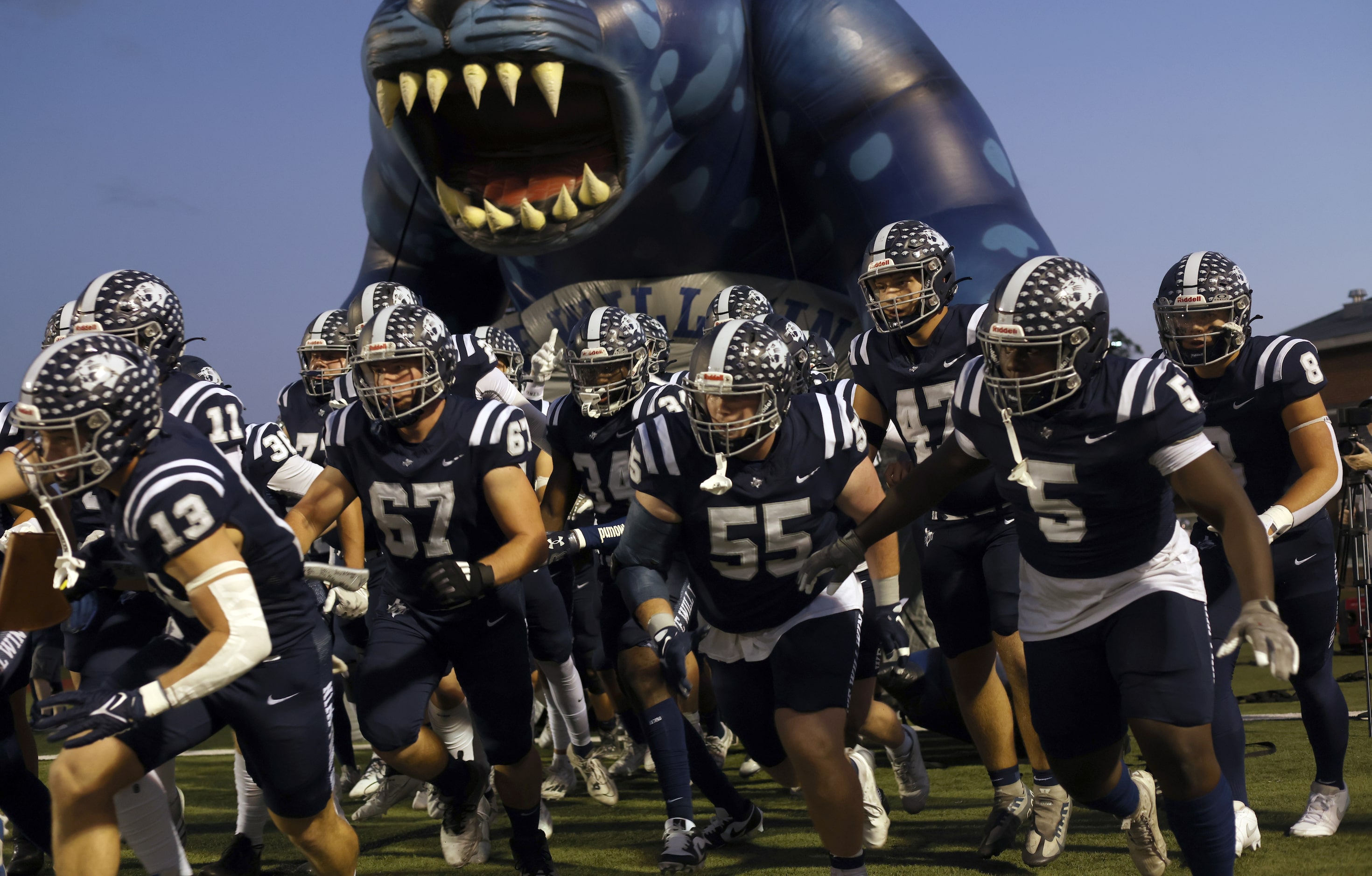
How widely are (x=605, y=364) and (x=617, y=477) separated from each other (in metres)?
0.43

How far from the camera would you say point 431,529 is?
3.86 metres

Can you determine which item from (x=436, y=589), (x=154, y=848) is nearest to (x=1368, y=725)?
(x=436, y=589)

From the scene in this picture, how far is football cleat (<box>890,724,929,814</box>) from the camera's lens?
451 centimetres

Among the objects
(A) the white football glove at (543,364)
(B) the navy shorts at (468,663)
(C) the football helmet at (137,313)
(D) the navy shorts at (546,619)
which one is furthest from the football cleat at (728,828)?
(A) the white football glove at (543,364)

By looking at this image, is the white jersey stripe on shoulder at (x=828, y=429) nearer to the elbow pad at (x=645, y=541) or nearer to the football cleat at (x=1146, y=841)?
the elbow pad at (x=645, y=541)

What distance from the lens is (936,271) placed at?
4309mm

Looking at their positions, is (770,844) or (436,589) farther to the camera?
(770,844)

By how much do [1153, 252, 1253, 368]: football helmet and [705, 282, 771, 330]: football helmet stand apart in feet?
7.85

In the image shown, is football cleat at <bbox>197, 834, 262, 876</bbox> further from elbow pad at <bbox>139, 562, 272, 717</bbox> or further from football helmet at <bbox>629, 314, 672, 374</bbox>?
football helmet at <bbox>629, 314, 672, 374</bbox>

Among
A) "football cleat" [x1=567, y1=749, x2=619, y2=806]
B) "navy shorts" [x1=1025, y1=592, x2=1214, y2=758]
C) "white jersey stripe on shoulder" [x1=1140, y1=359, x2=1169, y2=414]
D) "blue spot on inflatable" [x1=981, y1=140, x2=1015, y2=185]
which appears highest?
"blue spot on inflatable" [x1=981, y1=140, x2=1015, y2=185]

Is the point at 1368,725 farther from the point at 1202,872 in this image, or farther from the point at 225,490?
the point at 225,490

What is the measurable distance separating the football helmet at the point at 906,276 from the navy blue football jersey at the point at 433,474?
125 cm

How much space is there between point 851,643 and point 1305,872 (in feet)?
4.70

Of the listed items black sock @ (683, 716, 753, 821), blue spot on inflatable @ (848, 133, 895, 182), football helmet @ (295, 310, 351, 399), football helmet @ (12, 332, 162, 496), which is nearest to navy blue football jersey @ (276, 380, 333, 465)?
football helmet @ (295, 310, 351, 399)
